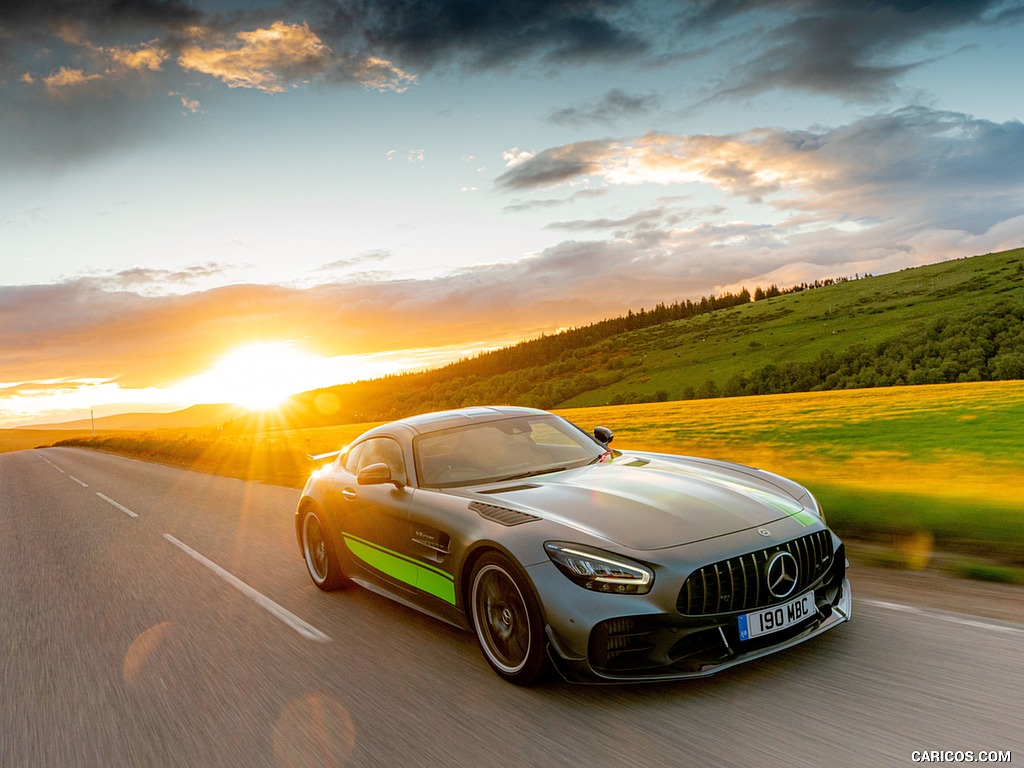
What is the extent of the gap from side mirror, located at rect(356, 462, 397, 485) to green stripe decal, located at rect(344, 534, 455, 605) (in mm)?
505

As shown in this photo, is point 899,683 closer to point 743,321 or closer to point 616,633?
point 616,633

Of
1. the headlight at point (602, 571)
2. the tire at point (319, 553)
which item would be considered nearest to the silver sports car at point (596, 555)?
the headlight at point (602, 571)

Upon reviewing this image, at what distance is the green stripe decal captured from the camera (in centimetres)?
457

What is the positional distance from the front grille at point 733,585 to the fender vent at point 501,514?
91 centimetres

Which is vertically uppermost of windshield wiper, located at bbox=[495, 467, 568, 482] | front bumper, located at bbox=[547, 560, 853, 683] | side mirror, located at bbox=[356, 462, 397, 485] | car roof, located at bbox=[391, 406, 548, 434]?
car roof, located at bbox=[391, 406, 548, 434]

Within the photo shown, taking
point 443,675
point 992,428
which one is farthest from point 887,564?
point 992,428

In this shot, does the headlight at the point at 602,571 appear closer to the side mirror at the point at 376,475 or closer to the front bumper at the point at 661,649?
the front bumper at the point at 661,649

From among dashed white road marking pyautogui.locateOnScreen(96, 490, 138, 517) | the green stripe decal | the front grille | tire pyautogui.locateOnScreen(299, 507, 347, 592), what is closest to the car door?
the green stripe decal

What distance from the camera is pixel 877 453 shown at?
17.9 m

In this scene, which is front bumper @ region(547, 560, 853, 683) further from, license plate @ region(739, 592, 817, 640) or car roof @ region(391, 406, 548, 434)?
car roof @ region(391, 406, 548, 434)

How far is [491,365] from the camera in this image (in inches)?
4951

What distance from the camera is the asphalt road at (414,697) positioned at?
317cm

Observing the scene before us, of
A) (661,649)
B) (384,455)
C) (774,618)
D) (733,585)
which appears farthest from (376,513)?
(774,618)

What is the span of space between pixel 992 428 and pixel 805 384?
58858mm
